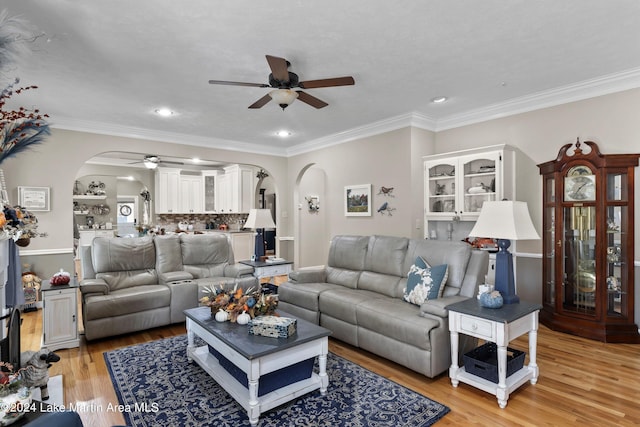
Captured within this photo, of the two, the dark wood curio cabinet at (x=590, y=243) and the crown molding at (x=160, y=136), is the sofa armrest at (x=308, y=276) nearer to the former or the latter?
the dark wood curio cabinet at (x=590, y=243)

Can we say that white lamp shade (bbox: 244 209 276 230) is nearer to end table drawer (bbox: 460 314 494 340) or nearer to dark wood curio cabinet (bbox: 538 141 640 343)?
end table drawer (bbox: 460 314 494 340)

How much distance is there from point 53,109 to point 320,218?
4901 mm

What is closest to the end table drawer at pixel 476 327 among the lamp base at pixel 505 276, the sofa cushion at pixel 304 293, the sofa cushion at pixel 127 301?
the lamp base at pixel 505 276

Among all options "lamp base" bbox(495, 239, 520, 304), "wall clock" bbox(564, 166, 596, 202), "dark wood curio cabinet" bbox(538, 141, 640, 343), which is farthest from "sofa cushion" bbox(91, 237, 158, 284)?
"wall clock" bbox(564, 166, 596, 202)

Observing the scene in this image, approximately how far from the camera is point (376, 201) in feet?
17.8

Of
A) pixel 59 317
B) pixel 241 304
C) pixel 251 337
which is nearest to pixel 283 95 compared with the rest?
pixel 241 304

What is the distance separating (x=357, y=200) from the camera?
5.72 metres

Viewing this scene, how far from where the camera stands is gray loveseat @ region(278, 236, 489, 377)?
2828mm

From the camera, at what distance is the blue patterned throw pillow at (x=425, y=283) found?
3.14 m

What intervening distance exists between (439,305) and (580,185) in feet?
7.50

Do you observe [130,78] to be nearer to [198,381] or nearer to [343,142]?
[198,381]

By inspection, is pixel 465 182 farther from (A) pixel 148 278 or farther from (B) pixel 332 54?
(A) pixel 148 278

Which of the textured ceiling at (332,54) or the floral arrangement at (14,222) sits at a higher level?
the textured ceiling at (332,54)

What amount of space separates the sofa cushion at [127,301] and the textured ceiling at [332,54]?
221 cm
